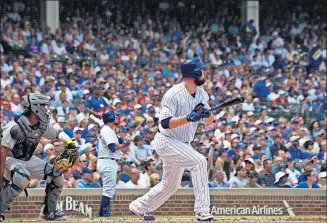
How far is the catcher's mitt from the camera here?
10.6 meters

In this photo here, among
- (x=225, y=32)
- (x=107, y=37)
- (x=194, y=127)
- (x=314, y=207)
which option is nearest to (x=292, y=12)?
(x=225, y=32)

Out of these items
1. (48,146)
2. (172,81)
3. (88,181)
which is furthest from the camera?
(172,81)

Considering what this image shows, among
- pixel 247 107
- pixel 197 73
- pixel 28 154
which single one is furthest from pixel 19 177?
pixel 247 107

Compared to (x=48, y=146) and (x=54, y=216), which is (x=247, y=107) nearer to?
(x=48, y=146)

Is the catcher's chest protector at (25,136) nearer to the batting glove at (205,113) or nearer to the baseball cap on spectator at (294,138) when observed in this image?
the batting glove at (205,113)

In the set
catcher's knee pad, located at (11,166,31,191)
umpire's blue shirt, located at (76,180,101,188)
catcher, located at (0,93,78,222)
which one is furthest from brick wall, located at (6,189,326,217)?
catcher's knee pad, located at (11,166,31,191)

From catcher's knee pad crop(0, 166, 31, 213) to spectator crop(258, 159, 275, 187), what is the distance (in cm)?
716

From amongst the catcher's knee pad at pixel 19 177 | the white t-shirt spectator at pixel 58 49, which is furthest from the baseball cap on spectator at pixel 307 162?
the catcher's knee pad at pixel 19 177

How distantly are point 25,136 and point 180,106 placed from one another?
1782 millimetres

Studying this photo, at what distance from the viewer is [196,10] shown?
30.3 m

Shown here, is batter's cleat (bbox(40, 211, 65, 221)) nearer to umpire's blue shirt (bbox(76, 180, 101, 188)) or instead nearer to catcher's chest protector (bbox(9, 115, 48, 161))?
catcher's chest protector (bbox(9, 115, 48, 161))

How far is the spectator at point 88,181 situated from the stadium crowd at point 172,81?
17mm

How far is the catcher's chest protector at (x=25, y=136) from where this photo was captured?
10.3 meters

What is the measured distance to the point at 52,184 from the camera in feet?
35.3
